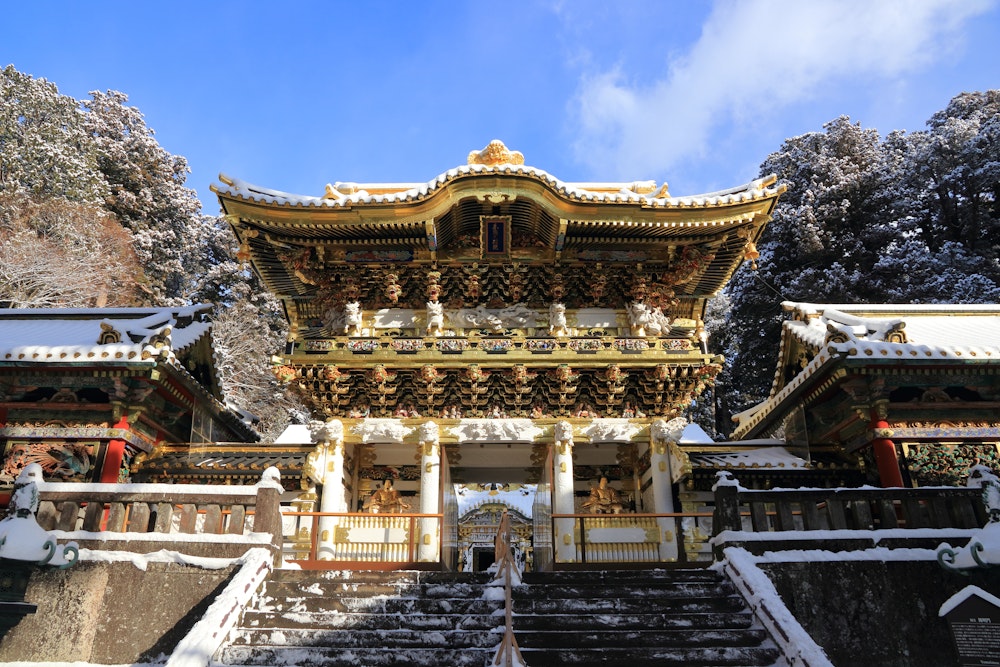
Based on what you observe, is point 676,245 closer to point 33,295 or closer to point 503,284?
point 503,284

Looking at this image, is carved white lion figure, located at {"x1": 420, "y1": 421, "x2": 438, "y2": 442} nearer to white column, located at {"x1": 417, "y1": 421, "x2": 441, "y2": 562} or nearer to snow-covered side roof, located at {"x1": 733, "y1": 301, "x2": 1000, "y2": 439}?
white column, located at {"x1": 417, "y1": 421, "x2": 441, "y2": 562}

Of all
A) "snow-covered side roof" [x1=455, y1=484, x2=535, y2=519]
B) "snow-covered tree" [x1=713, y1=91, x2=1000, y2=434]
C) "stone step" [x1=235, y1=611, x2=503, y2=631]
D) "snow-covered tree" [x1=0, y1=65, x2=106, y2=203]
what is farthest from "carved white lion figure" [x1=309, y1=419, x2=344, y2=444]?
"snow-covered tree" [x1=0, y1=65, x2=106, y2=203]

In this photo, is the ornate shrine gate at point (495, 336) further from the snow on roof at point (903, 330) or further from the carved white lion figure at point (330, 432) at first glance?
the snow on roof at point (903, 330)

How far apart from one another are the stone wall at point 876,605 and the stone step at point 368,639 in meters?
3.61

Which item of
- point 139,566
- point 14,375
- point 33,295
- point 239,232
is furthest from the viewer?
point 33,295

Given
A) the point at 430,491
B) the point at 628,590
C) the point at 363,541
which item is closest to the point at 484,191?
the point at 430,491

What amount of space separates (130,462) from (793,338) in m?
14.7

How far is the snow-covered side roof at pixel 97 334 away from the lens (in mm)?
12047

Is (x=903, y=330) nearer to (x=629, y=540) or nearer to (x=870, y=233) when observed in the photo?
(x=629, y=540)

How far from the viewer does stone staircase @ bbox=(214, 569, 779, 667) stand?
254 inches

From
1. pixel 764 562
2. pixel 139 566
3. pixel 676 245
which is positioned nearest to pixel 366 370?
pixel 139 566

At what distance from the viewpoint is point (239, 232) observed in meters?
13.6

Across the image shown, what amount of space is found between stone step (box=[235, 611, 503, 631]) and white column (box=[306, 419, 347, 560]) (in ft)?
16.2

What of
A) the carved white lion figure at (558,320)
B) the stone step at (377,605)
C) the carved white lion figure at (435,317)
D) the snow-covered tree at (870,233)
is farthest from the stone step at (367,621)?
the snow-covered tree at (870,233)
